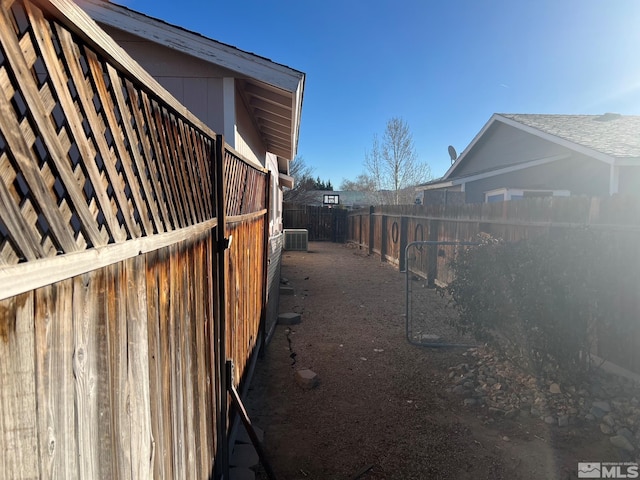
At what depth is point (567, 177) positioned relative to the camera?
11.2 m

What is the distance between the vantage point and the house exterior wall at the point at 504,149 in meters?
12.0

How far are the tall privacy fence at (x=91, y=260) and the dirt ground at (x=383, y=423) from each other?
1504 millimetres

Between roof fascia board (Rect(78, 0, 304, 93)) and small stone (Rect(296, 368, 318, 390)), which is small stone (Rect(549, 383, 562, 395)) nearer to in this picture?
small stone (Rect(296, 368, 318, 390))

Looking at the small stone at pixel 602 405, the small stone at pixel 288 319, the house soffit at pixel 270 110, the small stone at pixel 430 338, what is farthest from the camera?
the small stone at pixel 288 319

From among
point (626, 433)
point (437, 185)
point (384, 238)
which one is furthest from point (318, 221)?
point (626, 433)

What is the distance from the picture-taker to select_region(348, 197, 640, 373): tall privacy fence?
3816 millimetres

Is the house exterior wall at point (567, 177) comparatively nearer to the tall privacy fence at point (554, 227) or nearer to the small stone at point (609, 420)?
the tall privacy fence at point (554, 227)

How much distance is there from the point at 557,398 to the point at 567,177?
918 cm

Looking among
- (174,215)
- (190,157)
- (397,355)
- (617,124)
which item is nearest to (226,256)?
(190,157)

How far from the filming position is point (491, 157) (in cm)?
1493

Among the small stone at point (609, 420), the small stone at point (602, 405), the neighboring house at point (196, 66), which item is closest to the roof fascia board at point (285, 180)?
the neighboring house at point (196, 66)

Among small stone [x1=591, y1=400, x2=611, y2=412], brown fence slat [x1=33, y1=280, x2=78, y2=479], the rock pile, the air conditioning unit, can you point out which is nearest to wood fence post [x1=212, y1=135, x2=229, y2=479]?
brown fence slat [x1=33, y1=280, x2=78, y2=479]

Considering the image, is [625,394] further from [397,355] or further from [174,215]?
[174,215]

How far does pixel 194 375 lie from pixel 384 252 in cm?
1279
